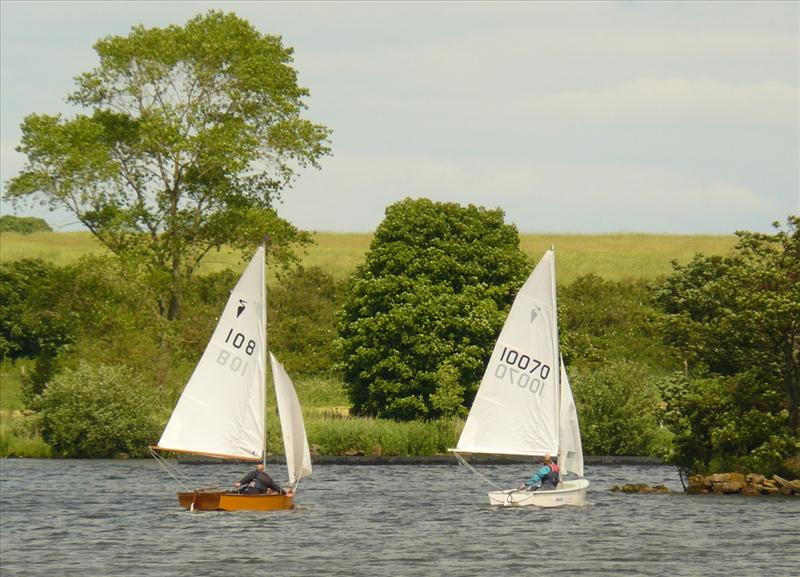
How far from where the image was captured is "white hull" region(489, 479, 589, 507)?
56.8 m

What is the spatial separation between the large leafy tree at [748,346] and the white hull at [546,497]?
729 cm

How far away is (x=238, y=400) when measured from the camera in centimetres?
5628

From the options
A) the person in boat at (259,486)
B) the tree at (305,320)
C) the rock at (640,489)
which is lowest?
the rock at (640,489)

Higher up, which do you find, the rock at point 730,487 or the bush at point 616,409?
the bush at point 616,409

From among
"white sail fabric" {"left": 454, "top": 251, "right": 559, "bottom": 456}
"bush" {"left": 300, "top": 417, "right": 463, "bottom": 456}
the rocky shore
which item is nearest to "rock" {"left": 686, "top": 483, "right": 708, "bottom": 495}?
the rocky shore

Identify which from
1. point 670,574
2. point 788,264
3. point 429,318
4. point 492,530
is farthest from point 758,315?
point 429,318

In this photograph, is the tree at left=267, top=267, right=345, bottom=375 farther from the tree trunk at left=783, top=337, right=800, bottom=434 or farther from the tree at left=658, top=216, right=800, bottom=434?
the tree trunk at left=783, top=337, right=800, bottom=434

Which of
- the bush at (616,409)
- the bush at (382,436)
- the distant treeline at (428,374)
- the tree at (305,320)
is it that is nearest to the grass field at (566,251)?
the tree at (305,320)

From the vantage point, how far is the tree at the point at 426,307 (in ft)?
303

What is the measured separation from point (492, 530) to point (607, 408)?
32090 millimetres

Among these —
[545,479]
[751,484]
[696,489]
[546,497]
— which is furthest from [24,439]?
[751,484]

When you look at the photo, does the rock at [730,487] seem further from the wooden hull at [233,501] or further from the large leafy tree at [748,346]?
the wooden hull at [233,501]

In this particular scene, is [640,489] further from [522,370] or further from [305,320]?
[305,320]

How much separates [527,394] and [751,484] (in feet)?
37.4
